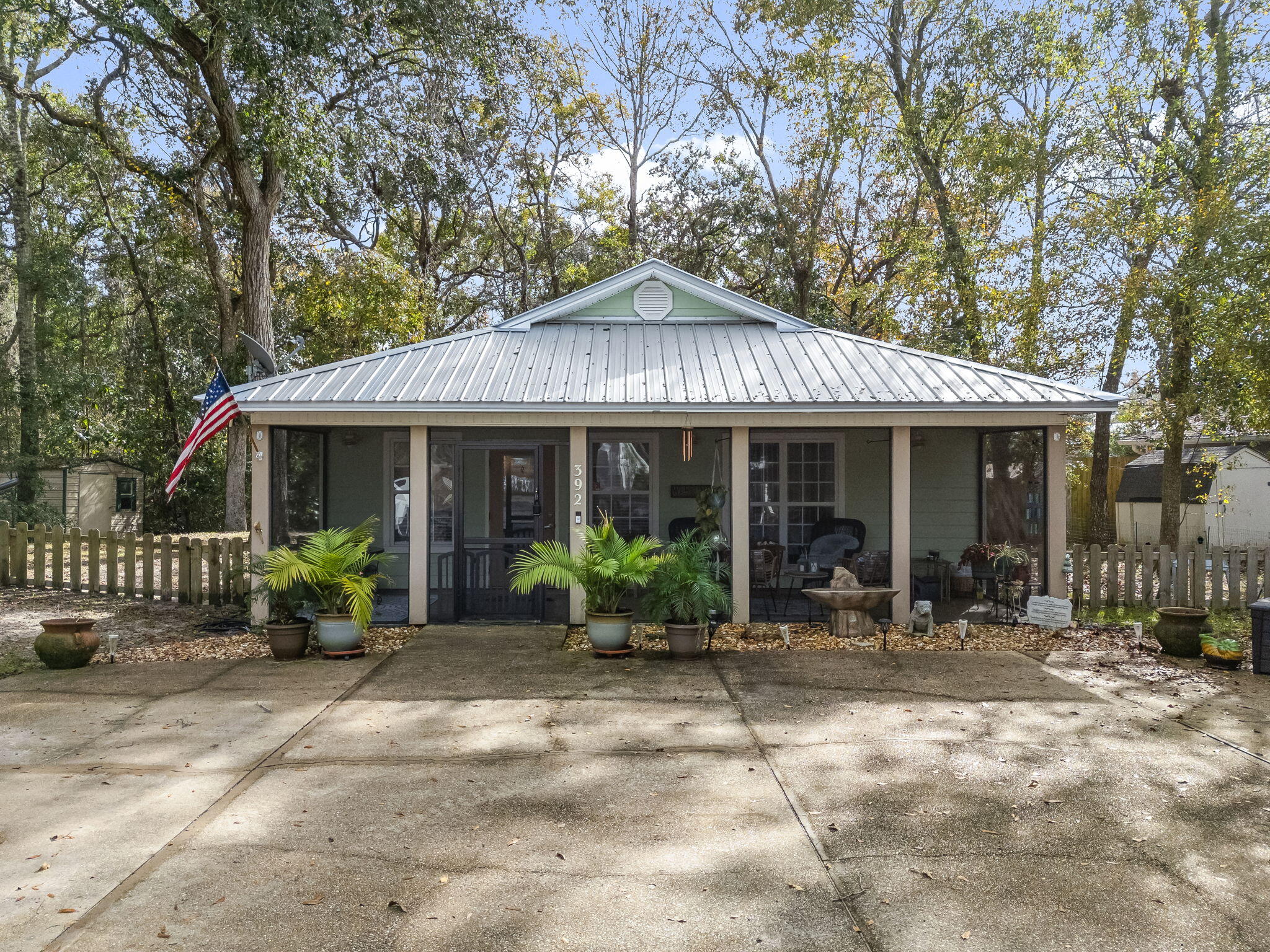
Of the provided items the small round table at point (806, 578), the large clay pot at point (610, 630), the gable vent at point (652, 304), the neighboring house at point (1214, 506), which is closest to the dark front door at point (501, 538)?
the large clay pot at point (610, 630)

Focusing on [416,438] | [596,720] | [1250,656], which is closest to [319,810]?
[596,720]

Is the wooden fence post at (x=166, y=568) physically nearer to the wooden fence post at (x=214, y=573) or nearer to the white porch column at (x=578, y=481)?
the wooden fence post at (x=214, y=573)

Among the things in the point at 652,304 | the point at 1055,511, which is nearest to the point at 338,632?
the point at 652,304

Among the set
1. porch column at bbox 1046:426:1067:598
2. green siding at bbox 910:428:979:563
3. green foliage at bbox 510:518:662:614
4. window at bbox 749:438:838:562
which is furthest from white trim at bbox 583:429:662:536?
porch column at bbox 1046:426:1067:598

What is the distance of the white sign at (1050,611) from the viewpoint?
9.51 meters

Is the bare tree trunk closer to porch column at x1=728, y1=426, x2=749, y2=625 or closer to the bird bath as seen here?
porch column at x1=728, y1=426, x2=749, y2=625

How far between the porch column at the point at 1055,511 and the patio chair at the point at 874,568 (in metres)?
1.78

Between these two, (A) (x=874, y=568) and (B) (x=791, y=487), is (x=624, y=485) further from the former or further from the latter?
(A) (x=874, y=568)

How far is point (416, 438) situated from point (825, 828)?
666 cm

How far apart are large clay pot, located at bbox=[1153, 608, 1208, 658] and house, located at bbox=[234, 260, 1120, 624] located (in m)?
1.43

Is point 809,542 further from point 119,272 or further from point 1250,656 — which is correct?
point 119,272

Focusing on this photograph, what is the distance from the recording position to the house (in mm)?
9414

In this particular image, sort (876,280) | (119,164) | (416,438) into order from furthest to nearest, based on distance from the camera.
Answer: (876,280)
(119,164)
(416,438)

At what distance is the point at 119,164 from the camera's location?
57.7ft
